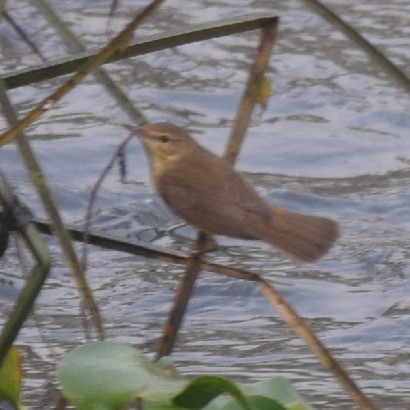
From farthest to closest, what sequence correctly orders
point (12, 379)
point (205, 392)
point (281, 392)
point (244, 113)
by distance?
point (244, 113) → point (12, 379) → point (281, 392) → point (205, 392)

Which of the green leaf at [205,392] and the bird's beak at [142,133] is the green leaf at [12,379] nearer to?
the green leaf at [205,392]

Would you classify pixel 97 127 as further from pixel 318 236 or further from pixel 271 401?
pixel 271 401

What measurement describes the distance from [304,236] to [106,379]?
133 cm

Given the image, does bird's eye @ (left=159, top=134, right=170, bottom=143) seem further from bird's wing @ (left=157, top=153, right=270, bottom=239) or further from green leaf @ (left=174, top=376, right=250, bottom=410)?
green leaf @ (left=174, top=376, right=250, bottom=410)

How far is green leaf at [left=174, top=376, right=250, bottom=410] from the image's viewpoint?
2.33 meters

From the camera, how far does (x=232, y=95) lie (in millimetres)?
6699

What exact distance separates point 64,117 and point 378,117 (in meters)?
1.40

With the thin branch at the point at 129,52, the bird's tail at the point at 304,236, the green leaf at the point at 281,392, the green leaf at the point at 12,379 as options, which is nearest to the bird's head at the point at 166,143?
the bird's tail at the point at 304,236

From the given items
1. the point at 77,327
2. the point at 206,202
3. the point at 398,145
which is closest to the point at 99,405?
the point at 206,202

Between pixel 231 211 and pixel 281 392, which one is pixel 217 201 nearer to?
pixel 231 211

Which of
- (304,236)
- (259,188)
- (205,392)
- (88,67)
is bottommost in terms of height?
(205,392)

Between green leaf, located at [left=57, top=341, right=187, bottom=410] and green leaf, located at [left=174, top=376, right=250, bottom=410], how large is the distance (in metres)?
0.02

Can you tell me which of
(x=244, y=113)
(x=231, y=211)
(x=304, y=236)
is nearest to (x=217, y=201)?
(x=231, y=211)

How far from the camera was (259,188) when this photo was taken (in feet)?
19.2
